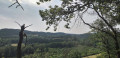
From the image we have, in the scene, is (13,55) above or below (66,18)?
below

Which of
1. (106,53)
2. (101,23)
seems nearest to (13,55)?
(106,53)

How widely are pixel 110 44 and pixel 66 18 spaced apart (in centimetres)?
1343

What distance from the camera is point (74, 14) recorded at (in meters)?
7.61

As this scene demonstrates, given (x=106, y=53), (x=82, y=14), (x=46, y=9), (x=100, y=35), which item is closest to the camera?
(x=82, y=14)

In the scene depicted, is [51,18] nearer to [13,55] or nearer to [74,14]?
[74,14]

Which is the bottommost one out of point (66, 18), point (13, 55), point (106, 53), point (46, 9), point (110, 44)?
point (13, 55)

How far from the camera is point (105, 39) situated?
60.6ft

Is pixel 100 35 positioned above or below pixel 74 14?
below

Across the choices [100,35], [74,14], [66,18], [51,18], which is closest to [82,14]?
[74,14]

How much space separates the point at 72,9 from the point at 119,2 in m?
2.72

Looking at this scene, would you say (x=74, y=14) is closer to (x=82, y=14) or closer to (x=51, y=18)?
(x=82, y=14)

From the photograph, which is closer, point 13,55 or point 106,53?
point 106,53

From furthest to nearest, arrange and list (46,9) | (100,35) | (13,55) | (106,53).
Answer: (13,55)
(106,53)
(100,35)
(46,9)

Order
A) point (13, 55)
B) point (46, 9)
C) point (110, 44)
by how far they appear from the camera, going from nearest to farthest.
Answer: point (46, 9) < point (110, 44) < point (13, 55)
